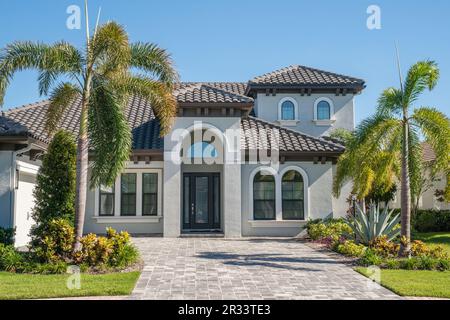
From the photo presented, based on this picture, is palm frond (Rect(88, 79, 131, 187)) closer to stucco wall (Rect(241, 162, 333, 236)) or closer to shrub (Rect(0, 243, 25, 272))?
shrub (Rect(0, 243, 25, 272))

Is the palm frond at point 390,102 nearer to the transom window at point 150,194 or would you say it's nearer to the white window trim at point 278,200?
the white window trim at point 278,200

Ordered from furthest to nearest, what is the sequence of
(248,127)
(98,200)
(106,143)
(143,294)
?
(248,127) < (98,200) < (106,143) < (143,294)

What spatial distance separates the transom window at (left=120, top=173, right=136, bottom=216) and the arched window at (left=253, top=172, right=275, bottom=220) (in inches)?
201

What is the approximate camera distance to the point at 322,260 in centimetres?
1235

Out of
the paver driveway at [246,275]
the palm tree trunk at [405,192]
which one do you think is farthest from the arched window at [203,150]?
the palm tree trunk at [405,192]

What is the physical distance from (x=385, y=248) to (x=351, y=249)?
0.99 m

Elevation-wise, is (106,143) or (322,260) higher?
(106,143)

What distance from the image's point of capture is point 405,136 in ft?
42.0

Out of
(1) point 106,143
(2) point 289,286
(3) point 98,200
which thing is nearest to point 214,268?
(2) point 289,286

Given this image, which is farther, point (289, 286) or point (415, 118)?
point (415, 118)

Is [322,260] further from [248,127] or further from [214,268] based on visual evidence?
[248,127]

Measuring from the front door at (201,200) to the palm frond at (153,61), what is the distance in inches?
279

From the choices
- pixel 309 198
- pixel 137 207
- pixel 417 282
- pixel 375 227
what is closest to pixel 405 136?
pixel 375 227
